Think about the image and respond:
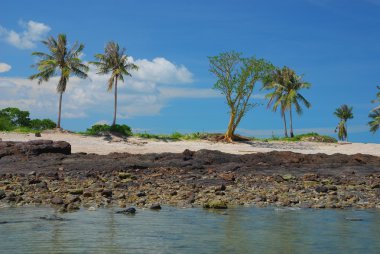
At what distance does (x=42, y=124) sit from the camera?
53.7m

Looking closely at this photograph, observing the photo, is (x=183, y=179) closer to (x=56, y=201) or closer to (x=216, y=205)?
(x=216, y=205)

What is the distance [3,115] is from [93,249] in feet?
172

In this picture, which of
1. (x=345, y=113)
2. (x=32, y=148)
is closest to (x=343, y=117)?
(x=345, y=113)

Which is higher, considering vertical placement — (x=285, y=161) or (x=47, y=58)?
(x=47, y=58)

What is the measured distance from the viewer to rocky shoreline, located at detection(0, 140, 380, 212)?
1445 centimetres

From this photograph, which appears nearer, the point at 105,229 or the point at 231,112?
the point at 105,229

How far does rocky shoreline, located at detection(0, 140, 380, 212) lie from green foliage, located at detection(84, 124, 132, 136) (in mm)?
19087

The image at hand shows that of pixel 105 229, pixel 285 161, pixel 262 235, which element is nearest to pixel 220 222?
pixel 262 235

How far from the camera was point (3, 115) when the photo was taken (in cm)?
5659

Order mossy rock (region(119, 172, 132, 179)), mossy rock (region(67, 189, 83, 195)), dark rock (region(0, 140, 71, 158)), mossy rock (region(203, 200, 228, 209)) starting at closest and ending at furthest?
1. mossy rock (region(203, 200, 228, 209))
2. mossy rock (region(67, 189, 83, 195))
3. mossy rock (region(119, 172, 132, 179))
4. dark rock (region(0, 140, 71, 158))

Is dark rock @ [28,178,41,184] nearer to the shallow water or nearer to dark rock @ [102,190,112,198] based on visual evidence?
dark rock @ [102,190,112,198]

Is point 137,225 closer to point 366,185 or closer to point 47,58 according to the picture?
point 366,185

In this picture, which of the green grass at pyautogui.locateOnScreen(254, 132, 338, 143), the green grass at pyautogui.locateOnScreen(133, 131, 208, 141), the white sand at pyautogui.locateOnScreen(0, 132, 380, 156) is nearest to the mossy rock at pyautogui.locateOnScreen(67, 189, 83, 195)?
the white sand at pyautogui.locateOnScreen(0, 132, 380, 156)

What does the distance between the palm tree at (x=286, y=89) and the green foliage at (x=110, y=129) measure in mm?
21409
